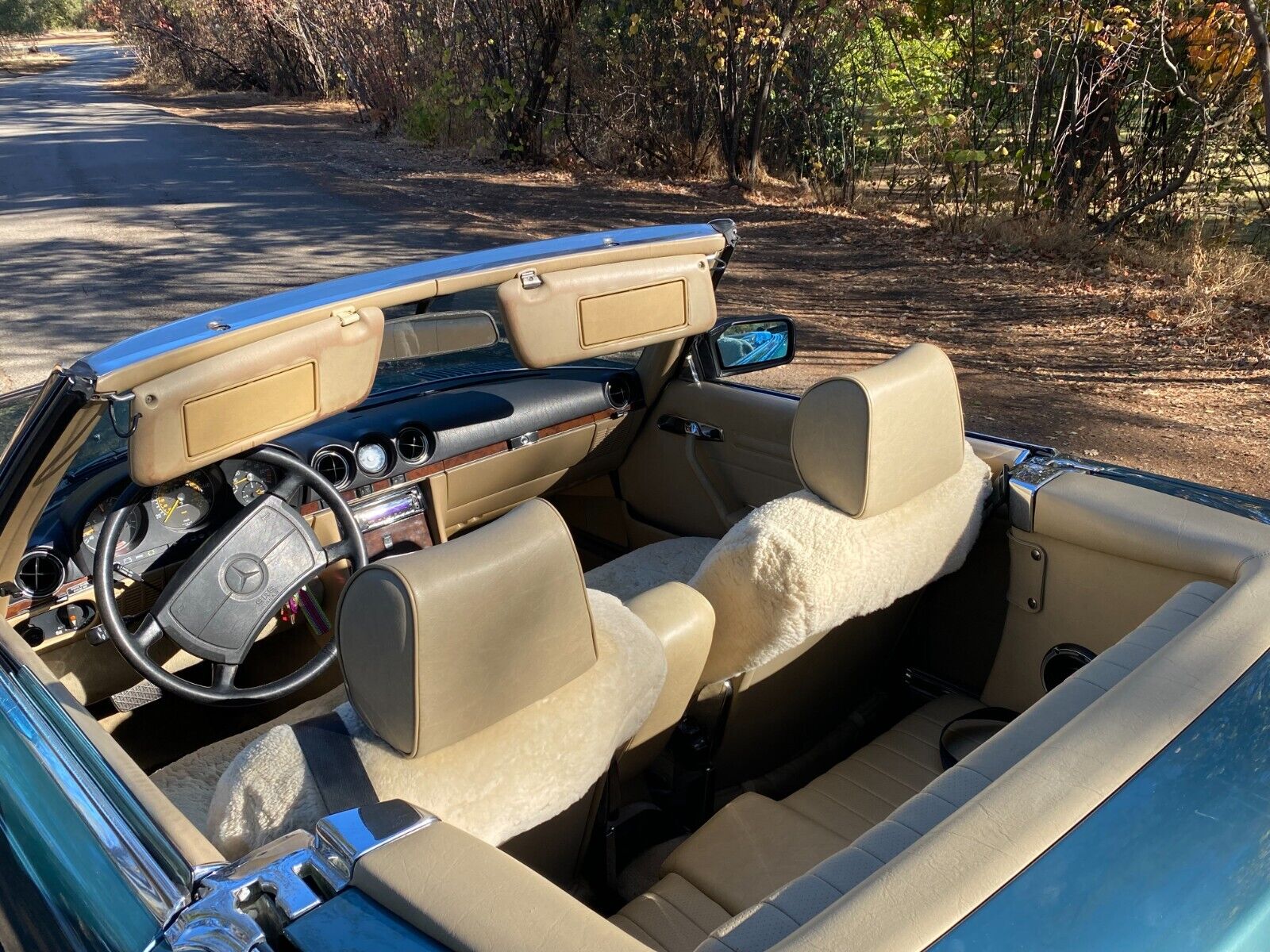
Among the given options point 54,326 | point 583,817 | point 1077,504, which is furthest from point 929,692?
point 54,326

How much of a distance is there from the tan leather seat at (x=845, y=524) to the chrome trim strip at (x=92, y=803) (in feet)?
4.19

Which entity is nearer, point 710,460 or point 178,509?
point 178,509

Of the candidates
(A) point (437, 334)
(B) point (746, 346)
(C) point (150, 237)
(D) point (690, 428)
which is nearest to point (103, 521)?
(A) point (437, 334)

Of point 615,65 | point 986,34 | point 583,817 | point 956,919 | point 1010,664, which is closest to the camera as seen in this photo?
point 956,919

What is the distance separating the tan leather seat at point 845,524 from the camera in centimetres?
232

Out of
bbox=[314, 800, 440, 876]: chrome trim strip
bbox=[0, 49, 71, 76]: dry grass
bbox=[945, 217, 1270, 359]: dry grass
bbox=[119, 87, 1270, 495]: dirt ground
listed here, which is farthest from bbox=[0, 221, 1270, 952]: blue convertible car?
bbox=[0, 49, 71, 76]: dry grass

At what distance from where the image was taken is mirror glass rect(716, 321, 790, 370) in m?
3.83

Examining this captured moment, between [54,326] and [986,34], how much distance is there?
29.4ft

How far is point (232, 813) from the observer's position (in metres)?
1.68

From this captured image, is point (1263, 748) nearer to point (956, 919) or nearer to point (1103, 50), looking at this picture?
point (956, 919)

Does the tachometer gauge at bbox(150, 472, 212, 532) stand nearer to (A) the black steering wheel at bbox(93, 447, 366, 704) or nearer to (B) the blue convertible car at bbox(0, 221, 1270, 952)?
(B) the blue convertible car at bbox(0, 221, 1270, 952)

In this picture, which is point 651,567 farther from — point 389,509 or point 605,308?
point 605,308

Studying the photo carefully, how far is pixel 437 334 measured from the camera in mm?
3385

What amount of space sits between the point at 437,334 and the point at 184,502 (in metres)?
0.92
